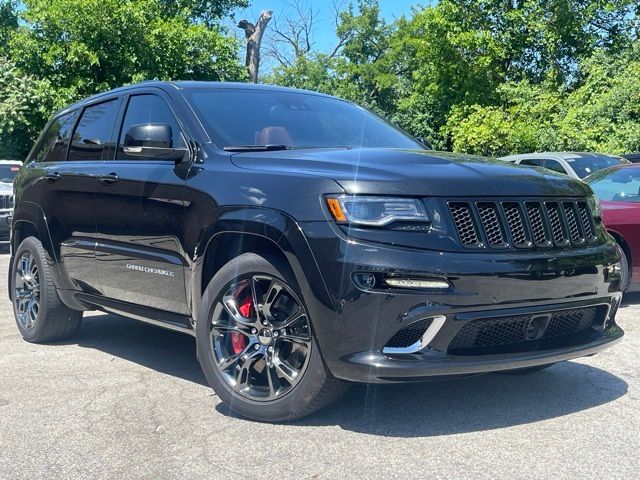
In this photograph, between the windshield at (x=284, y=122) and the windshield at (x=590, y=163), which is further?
the windshield at (x=590, y=163)

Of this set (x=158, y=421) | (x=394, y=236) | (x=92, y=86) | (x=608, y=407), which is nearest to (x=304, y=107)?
(x=394, y=236)

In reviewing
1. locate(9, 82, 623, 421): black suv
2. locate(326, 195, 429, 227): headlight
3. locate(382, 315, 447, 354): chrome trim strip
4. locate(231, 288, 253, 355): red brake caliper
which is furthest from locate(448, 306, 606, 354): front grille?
locate(231, 288, 253, 355): red brake caliper

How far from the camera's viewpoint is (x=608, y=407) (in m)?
4.33

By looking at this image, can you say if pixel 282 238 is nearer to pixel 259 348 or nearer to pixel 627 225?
pixel 259 348

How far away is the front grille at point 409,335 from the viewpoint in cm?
363

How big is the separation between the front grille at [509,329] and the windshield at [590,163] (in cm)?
1027

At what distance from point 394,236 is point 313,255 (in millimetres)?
382

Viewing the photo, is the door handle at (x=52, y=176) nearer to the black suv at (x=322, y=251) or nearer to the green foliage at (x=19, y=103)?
the black suv at (x=322, y=251)

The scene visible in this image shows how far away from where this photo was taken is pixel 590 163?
14.2 metres

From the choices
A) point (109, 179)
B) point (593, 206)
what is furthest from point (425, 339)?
point (109, 179)

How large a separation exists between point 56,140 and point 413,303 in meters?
3.88

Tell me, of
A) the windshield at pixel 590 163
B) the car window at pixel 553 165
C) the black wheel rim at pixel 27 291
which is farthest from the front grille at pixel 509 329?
the car window at pixel 553 165

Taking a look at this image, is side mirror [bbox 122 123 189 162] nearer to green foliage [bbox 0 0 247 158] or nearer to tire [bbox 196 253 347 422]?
tire [bbox 196 253 347 422]

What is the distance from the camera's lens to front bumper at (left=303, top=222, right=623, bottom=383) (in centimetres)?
358
